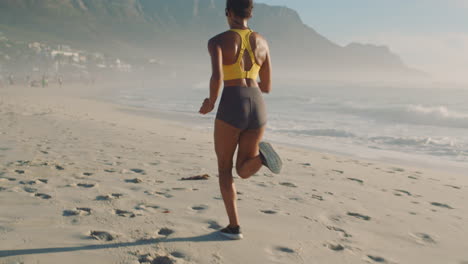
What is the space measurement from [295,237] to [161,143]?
6.02m

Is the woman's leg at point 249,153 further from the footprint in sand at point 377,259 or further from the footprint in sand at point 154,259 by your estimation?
the footprint in sand at point 377,259

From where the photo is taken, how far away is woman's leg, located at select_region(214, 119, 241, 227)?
9.60 feet

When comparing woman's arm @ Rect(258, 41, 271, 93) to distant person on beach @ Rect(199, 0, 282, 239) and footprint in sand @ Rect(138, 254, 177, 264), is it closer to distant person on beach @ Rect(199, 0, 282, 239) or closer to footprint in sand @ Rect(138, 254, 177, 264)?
distant person on beach @ Rect(199, 0, 282, 239)

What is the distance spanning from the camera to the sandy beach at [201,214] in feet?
9.24

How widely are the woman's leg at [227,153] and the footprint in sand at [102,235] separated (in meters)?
1.02

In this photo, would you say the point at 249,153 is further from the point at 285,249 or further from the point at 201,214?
the point at 201,214

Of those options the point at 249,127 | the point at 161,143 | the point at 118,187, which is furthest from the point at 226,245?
the point at 161,143

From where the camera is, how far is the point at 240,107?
2.85m

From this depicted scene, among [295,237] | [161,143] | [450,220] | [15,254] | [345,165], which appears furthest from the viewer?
[161,143]

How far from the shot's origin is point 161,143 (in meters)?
8.70

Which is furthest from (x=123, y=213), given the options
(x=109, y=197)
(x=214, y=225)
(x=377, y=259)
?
(x=377, y=259)

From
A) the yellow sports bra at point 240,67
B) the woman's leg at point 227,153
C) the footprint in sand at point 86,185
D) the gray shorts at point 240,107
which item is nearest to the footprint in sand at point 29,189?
the footprint in sand at point 86,185

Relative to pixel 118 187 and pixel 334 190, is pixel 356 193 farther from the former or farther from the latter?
pixel 118 187

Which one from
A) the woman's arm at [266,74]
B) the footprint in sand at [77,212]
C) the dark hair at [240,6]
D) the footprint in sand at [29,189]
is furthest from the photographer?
the footprint in sand at [29,189]
